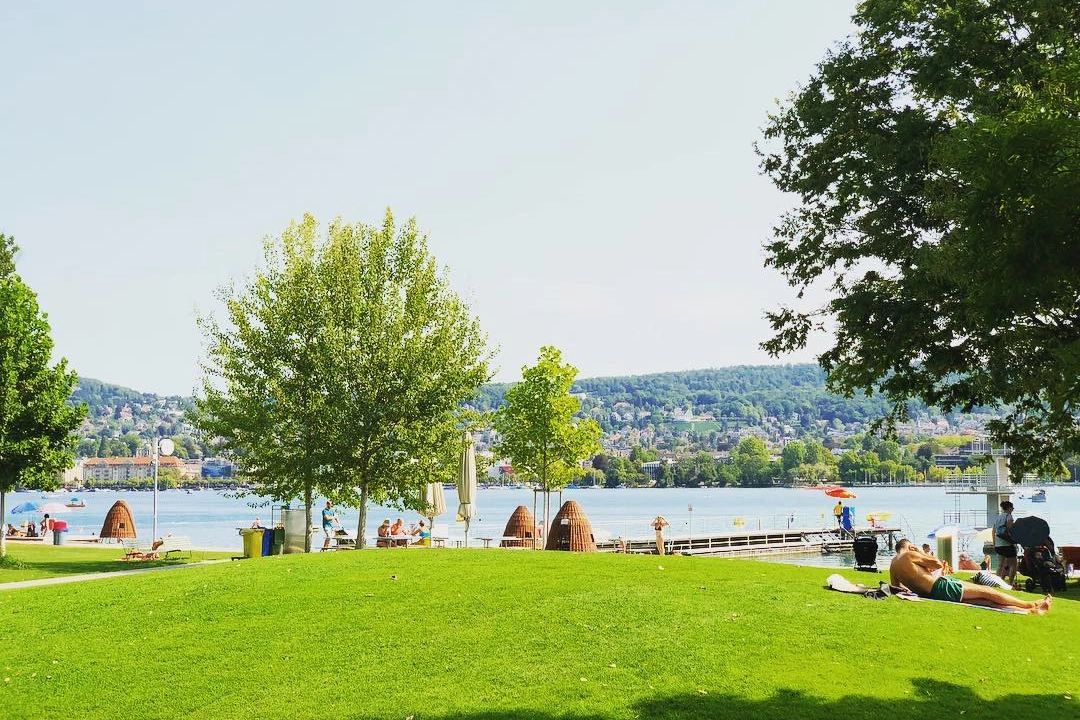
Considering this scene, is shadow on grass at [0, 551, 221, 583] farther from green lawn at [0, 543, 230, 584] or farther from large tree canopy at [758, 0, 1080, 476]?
large tree canopy at [758, 0, 1080, 476]

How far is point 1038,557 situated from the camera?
20250 millimetres

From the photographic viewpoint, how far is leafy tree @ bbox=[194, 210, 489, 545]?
28.9 metres

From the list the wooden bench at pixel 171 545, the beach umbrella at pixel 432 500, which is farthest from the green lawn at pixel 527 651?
the wooden bench at pixel 171 545

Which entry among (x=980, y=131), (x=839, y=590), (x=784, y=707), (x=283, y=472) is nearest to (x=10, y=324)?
(x=283, y=472)

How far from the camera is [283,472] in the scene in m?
29.9

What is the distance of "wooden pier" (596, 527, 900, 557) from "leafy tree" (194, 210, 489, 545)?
62.0 feet

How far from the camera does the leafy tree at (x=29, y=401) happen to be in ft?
89.8

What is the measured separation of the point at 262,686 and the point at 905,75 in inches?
507

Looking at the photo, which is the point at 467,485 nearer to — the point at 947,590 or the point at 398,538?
the point at 398,538

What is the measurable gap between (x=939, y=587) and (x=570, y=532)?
13.1m

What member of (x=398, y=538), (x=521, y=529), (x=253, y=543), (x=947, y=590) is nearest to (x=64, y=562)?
(x=253, y=543)

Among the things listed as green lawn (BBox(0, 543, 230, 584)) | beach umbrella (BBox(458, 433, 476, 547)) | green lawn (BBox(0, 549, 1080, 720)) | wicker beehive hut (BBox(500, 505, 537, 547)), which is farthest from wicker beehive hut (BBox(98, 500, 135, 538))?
green lawn (BBox(0, 549, 1080, 720))

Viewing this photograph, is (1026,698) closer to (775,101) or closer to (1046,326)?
(1046,326)

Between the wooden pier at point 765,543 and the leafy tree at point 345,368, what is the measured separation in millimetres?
18904
